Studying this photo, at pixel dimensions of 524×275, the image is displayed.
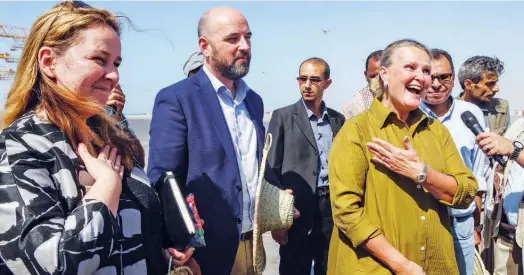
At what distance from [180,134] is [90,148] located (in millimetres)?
900

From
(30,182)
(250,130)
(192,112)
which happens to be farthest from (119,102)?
(30,182)

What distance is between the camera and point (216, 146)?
8.58 feet

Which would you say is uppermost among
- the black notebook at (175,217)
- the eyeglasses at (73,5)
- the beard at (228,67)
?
the eyeglasses at (73,5)

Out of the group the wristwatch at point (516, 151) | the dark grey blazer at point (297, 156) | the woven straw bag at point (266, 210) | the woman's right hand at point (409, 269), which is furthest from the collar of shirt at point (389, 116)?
the dark grey blazer at point (297, 156)

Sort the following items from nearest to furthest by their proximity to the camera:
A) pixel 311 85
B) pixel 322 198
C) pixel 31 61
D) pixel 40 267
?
pixel 40 267 → pixel 31 61 → pixel 322 198 → pixel 311 85

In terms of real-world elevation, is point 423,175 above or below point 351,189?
above

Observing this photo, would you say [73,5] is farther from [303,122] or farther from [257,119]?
Result: [303,122]

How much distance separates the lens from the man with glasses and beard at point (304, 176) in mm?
4488

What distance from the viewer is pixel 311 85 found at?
504cm

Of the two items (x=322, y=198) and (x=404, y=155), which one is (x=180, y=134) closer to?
(x=404, y=155)

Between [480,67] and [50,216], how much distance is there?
15.4 ft

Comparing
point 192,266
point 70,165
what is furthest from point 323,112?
point 70,165

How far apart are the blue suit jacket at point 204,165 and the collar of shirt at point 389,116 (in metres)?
0.91

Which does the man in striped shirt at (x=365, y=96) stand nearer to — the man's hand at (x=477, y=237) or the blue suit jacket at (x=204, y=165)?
the man's hand at (x=477, y=237)
